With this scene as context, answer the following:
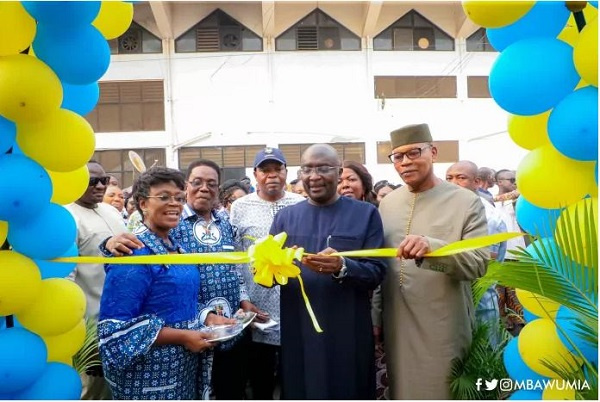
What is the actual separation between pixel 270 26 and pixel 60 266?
517 inches

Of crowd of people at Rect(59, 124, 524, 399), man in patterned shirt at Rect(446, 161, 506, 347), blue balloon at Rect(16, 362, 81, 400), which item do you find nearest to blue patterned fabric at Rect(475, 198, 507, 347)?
man in patterned shirt at Rect(446, 161, 506, 347)

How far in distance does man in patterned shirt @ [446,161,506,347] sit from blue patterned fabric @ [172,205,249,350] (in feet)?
4.46

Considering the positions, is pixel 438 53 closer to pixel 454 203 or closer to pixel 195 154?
pixel 195 154

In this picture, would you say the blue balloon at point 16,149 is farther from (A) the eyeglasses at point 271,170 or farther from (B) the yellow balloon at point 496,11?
(B) the yellow balloon at point 496,11

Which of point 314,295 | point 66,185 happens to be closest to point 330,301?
point 314,295

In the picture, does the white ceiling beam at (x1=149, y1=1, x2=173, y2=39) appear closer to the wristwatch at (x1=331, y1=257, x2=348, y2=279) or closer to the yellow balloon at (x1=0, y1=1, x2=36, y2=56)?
the yellow balloon at (x1=0, y1=1, x2=36, y2=56)

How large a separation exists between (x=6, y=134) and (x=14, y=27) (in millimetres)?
395

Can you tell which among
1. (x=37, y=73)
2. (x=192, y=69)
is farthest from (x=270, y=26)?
(x=37, y=73)

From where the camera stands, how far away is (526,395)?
7.66 feet

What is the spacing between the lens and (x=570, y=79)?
1986 mm

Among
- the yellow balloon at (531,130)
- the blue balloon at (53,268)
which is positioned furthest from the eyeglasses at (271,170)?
the yellow balloon at (531,130)

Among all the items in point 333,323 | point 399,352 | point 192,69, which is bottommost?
point 399,352

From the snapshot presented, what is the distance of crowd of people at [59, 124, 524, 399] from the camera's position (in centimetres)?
235

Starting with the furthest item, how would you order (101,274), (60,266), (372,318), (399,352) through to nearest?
(101,274) → (372,318) → (399,352) → (60,266)
